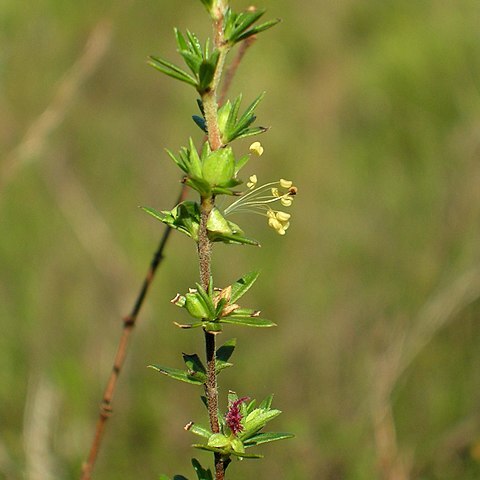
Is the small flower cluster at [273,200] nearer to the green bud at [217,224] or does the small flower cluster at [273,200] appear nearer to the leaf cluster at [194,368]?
the green bud at [217,224]

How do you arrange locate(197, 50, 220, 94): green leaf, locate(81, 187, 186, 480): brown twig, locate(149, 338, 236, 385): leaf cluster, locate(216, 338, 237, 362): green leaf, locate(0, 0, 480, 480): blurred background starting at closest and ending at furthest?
locate(197, 50, 220, 94): green leaf, locate(149, 338, 236, 385): leaf cluster, locate(216, 338, 237, 362): green leaf, locate(81, 187, 186, 480): brown twig, locate(0, 0, 480, 480): blurred background

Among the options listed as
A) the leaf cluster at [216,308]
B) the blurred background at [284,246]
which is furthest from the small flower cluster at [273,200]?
the blurred background at [284,246]

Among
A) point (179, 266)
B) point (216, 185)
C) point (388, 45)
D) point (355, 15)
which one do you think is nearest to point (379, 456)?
point (216, 185)

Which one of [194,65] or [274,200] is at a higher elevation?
→ [194,65]

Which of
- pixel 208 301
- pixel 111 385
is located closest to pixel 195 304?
pixel 208 301

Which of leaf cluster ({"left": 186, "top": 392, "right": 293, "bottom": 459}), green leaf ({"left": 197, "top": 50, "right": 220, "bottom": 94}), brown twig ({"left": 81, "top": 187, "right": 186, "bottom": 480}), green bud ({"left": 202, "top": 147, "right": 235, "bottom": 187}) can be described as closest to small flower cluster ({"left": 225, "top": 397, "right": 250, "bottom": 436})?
leaf cluster ({"left": 186, "top": 392, "right": 293, "bottom": 459})

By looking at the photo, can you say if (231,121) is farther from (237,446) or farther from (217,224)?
(237,446)

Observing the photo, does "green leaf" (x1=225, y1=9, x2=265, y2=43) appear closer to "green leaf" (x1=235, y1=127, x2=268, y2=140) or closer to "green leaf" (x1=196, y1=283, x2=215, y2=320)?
"green leaf" (x1=235, y1=127, x2=268, y2=140)
